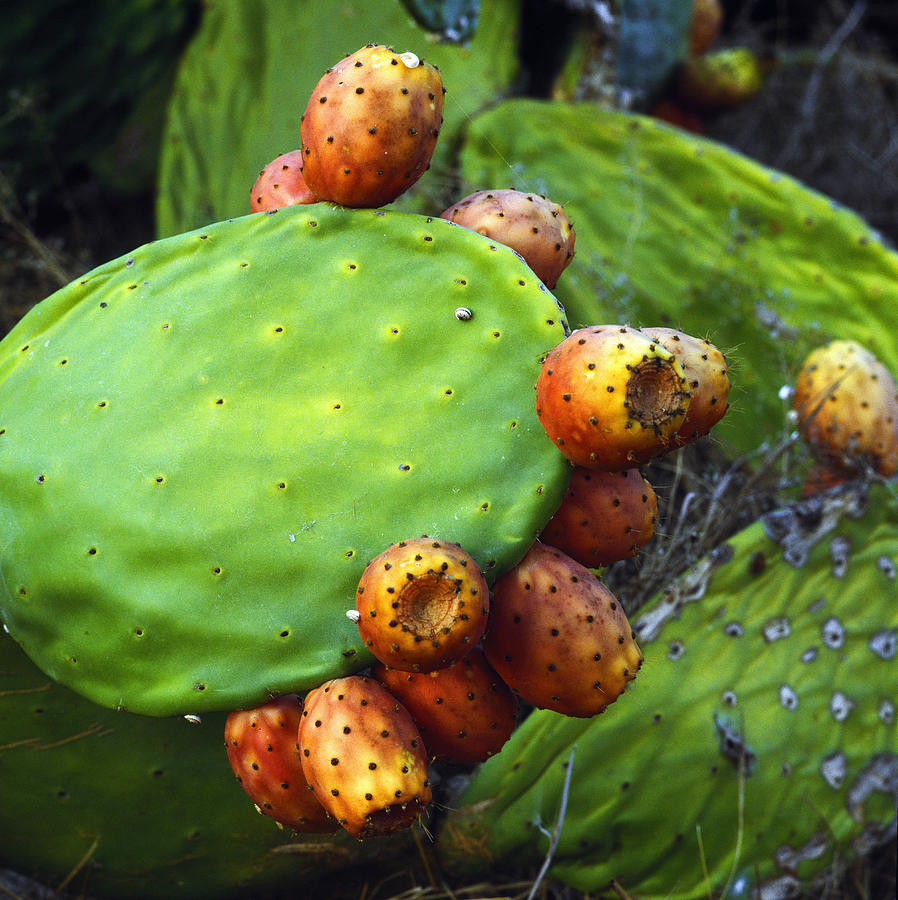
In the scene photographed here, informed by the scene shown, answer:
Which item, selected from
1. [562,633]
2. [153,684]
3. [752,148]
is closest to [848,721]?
[562,633]

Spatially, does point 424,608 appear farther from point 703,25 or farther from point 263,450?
point 703,25

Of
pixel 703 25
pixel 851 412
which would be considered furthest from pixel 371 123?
pixel 703 25

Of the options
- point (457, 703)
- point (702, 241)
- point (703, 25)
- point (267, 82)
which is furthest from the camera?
point (703, 25)

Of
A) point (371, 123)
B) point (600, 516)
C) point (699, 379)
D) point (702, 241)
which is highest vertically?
point (371, 123)

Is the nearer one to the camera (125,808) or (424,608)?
(424,608)

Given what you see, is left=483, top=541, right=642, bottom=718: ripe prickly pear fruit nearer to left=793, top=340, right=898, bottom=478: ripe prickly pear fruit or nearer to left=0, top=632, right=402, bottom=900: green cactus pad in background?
left=0, top=632, right=402, bottom=900: green cactus pad in background

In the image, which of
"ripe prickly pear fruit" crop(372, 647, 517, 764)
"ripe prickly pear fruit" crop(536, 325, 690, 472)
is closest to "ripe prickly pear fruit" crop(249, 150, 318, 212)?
"ripe prickly pear fruit" crop(536, 325, 690, 472)
